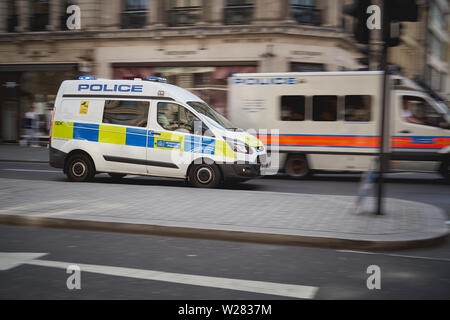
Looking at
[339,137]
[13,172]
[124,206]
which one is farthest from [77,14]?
[124,206]

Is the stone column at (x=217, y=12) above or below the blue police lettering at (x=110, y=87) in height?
above

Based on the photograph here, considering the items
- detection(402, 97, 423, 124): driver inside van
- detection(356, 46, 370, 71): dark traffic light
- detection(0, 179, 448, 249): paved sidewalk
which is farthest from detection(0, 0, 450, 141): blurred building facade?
detection(0, 179, 448, 249): paved sidewalk

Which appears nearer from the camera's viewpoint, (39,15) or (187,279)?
(187,279)

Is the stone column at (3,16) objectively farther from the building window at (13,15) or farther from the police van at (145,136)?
the police van at (145,136)

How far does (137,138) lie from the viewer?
34.8ft

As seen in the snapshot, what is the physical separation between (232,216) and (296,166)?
675cm

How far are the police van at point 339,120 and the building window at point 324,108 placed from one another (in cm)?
2

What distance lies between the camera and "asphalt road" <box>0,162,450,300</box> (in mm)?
3975

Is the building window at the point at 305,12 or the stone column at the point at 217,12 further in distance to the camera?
the stone column at the point at 217,12

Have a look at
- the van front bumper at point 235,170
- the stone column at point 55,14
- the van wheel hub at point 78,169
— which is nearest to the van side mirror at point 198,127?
the van front bumper at point 235,170

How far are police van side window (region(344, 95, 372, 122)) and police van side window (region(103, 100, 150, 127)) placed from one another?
16.9ft

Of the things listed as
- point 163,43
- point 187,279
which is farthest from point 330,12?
point 187,279

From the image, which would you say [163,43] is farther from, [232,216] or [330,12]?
[232,216]

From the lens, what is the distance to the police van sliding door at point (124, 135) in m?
10.6
